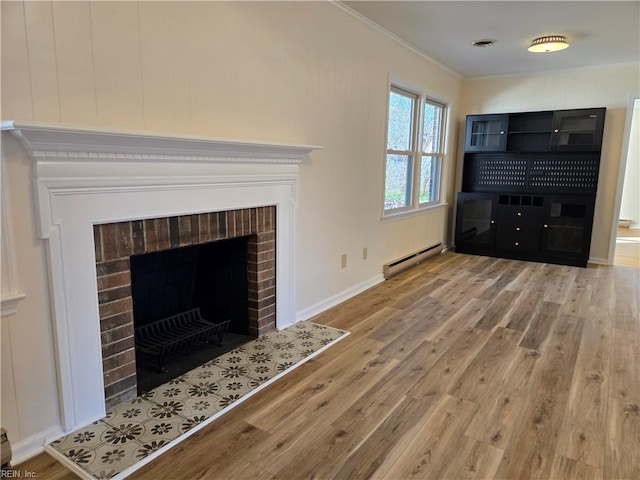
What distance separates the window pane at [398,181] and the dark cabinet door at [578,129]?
1.92 meters

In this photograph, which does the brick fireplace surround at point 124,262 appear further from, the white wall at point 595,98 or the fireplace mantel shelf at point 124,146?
the white wall at point 595,98

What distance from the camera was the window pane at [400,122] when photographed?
172 inches

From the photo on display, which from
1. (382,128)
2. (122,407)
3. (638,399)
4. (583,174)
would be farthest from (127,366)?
(583,174)

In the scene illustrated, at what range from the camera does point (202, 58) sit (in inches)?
88.0

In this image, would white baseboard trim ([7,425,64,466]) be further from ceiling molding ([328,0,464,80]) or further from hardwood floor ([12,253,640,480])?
ceiling molding ([328,0,464,80])

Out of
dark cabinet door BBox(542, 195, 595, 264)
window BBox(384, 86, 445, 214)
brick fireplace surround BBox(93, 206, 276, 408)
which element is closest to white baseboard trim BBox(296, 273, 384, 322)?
window BBox(384, 86, 445, 214)

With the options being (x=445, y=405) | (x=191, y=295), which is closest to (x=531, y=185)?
(x=445, y=405)

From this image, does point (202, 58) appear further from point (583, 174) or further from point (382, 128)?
point (583, 174)

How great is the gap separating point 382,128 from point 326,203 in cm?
118

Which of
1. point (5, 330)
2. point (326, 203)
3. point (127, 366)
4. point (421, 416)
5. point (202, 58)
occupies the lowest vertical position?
point (421, 416)

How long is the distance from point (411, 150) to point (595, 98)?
8.05 feet

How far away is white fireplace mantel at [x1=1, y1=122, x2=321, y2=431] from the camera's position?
1.65m

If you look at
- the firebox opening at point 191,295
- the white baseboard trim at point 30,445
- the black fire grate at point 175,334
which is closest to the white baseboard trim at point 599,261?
the firebox opening at point 191,295

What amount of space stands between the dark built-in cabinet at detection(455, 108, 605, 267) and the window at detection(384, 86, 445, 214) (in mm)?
561
